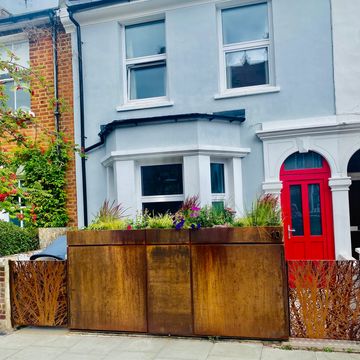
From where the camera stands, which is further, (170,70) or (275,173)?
(170,70)

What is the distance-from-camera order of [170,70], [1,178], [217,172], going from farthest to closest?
[170,70]
[217,172]
[1,178]

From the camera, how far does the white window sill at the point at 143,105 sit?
8.43 m

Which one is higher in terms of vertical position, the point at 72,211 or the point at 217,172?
the point at 217,172

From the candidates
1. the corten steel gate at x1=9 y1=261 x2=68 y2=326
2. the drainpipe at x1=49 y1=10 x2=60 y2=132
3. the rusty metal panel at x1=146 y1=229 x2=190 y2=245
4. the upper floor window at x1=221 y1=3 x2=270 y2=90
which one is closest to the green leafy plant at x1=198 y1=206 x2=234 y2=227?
the rusty metal panel at x1=146 y1=229 x2=190 y2=245

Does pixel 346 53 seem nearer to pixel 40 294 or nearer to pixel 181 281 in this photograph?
pixel 181 281

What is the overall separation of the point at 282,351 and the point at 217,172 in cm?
418

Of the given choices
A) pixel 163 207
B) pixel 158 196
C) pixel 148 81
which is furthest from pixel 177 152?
pixel 148 81

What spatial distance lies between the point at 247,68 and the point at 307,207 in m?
3.14

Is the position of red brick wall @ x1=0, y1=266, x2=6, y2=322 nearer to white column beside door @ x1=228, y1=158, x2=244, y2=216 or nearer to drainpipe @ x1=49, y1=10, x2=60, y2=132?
white column beside door @ x1=228, y1=158, x2=244, y2=216

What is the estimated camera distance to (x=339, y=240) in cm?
749

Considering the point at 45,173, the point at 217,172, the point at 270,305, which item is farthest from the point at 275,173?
the point at 45,173

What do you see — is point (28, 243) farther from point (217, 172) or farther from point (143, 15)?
point (143, 15)

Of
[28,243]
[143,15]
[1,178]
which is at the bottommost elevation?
[28,243]

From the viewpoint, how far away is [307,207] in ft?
25.5
